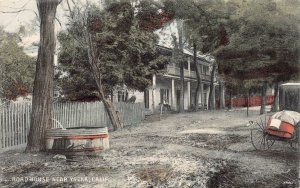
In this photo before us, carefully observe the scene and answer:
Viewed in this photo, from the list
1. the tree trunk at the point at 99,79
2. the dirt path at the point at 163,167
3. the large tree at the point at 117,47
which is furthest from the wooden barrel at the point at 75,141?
the large tree at the point at 117,47

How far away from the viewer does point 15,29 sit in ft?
69.4

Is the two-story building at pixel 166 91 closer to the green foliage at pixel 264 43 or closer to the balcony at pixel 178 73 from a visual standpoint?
the balcony at pixel 178 73

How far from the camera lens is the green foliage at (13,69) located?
60.8 feet

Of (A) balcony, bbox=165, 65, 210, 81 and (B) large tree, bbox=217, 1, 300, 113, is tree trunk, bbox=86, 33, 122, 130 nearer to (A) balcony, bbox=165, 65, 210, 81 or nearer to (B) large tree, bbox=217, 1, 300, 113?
(B) large tree, bbox=217, 1, 300, 113

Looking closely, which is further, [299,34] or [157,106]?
[157,106]

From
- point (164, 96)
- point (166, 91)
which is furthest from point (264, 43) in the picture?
point (166, 91)

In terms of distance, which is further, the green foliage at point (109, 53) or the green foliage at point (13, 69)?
the green foliage at point (109, 53)

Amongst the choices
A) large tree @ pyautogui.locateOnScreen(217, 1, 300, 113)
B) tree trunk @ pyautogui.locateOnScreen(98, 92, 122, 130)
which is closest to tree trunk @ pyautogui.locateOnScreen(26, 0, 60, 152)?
tree trunk @ pyautogui.locateOnScreen(98, 92, 122, 130)

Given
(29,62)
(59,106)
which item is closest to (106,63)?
(29,62)

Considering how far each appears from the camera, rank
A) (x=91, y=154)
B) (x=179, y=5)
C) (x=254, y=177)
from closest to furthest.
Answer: (x=254, y=177) → (x=91, y=154) → (x=179, y=5)

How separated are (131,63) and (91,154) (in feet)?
42.0

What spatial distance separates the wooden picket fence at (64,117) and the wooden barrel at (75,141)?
2.49 feet

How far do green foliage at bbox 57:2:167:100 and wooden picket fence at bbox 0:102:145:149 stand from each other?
167 cm

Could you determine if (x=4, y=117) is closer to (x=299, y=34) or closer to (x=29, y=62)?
(x=29, y=62)
